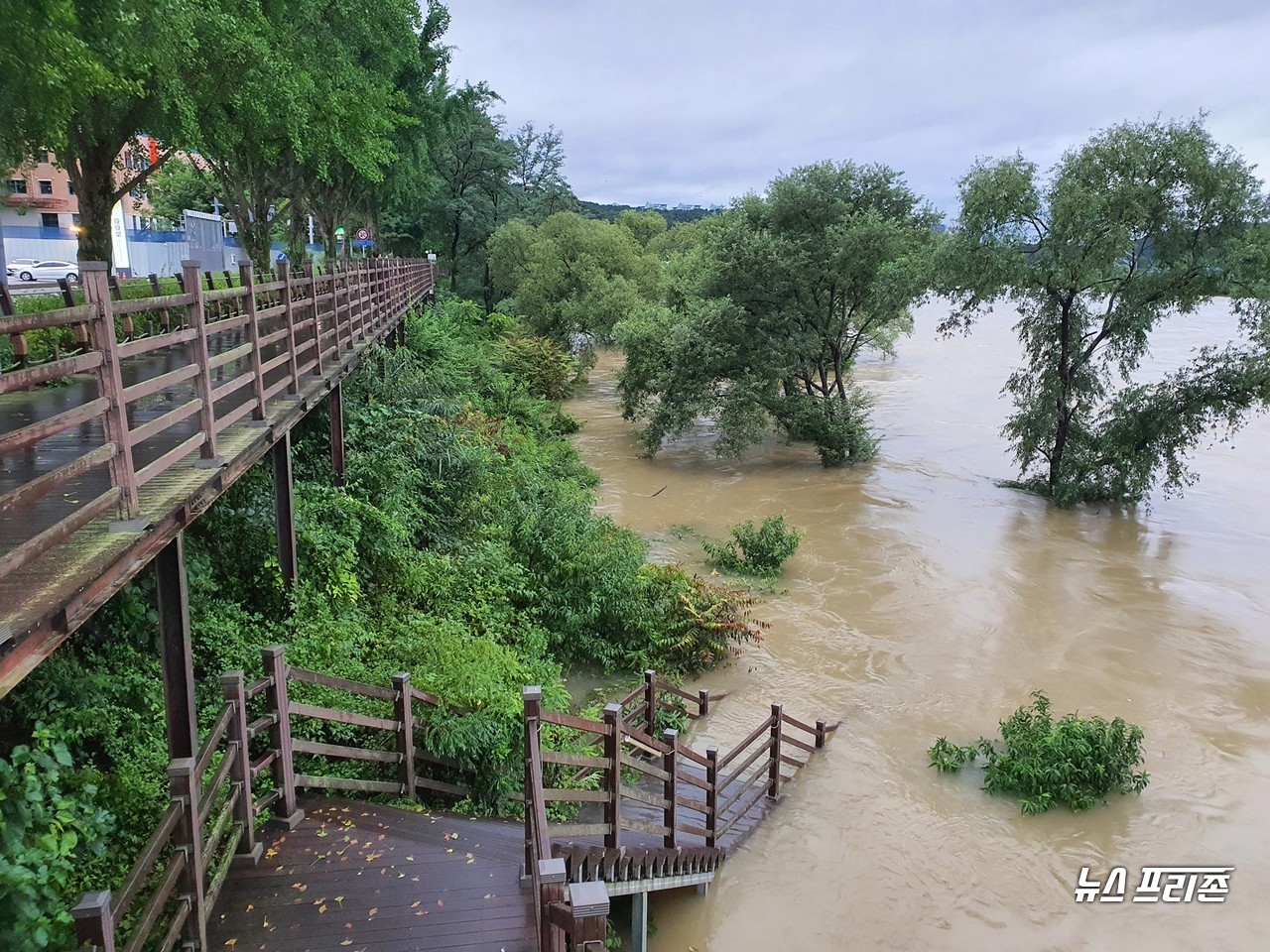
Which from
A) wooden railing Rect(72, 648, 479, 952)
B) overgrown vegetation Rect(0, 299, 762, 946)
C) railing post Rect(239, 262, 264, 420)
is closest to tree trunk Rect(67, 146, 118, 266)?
overgrown vegetation Rect(0, 299, 762, 946)

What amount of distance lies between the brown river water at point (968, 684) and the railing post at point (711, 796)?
0.53 m

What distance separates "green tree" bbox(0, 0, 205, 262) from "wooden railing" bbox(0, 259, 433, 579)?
96.3 inches

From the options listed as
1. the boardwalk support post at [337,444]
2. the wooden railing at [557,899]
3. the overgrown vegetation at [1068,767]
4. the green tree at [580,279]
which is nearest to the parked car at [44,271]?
the green tree at [580,279]

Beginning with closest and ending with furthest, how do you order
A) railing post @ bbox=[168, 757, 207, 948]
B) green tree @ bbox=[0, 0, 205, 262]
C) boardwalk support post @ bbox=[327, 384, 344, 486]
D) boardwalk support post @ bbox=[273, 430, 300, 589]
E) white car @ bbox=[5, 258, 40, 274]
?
1. railing post @ bbox=[168, 757, 207, 948]
2. boardwalk support post @ bbox=[273, 430, 300, 589]
3. green tree @ bbox=[0, 0, 205, 262]
4. boardwalk support post @ bbox=[327, 384, 344, 486]
5. white car @ bbox=[5, 258, 40, 274]

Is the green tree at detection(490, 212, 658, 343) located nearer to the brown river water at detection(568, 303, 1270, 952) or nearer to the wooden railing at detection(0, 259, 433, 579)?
the brown river water at detection(568, 303, 1270, 952)

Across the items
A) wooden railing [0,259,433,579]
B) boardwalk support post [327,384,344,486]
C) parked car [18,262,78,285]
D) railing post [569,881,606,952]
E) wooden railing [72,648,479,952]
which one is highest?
parked car [18,262,78,285]

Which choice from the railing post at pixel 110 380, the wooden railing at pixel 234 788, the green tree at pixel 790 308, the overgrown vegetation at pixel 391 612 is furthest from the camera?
the green tree at pixel 790 308

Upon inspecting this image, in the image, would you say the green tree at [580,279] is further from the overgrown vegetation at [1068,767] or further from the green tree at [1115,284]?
the overgrown vegetation at [1068,767]

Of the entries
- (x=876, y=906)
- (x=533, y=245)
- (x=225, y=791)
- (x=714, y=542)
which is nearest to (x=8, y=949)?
(x=225, y=791)

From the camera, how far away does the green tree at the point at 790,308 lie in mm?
25219

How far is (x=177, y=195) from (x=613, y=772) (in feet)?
191

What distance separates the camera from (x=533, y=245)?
38.1 m

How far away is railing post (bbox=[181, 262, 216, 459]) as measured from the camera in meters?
5.73

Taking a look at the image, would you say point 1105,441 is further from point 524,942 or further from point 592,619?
point 524,942
